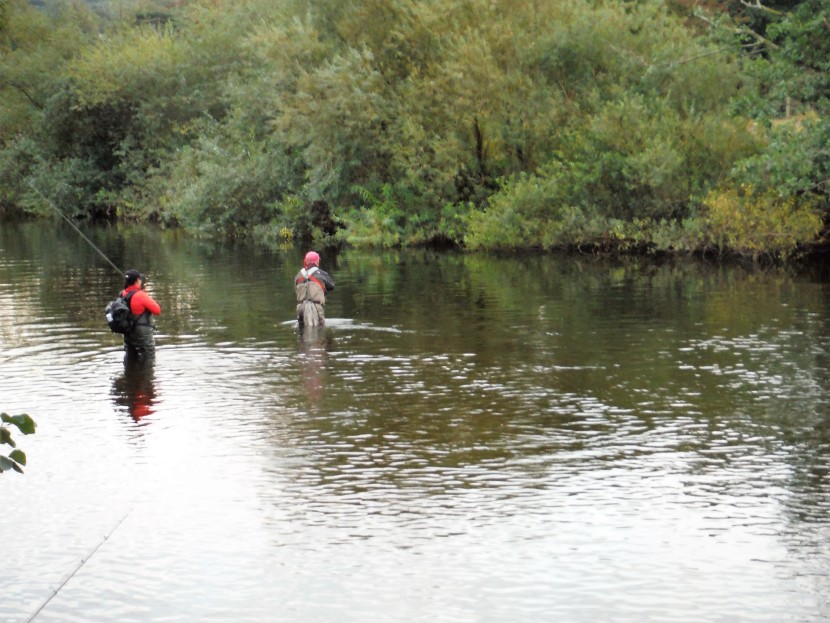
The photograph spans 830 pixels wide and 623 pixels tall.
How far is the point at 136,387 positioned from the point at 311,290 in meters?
5.70

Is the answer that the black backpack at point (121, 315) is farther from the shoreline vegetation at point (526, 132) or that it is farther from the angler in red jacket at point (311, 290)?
the shoreline vegetation at point (526, 132)

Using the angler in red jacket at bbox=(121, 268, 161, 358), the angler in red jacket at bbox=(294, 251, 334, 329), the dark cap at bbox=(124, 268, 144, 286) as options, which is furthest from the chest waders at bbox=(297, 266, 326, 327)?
the dark cap at bbox=(124, 268, 144, 286)

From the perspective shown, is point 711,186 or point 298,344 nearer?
point 298,344

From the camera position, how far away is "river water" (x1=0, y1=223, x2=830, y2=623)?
941 centimetres

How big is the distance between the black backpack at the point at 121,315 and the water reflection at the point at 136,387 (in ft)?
1.78

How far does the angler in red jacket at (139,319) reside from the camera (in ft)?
65.8

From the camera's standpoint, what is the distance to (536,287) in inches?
1217

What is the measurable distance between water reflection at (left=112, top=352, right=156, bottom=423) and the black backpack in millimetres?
541

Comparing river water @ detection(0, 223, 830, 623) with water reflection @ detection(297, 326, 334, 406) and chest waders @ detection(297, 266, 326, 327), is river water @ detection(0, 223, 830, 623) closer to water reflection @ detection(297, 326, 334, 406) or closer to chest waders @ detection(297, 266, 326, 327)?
water reflection @ detection(297, 326, 334, 406)

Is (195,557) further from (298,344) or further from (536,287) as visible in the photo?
(536,287)

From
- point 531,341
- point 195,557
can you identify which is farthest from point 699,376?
point 195,557

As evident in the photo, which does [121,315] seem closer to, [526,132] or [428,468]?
[428,468]

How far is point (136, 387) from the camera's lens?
59.4 feet

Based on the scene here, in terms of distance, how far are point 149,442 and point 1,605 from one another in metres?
5.22
